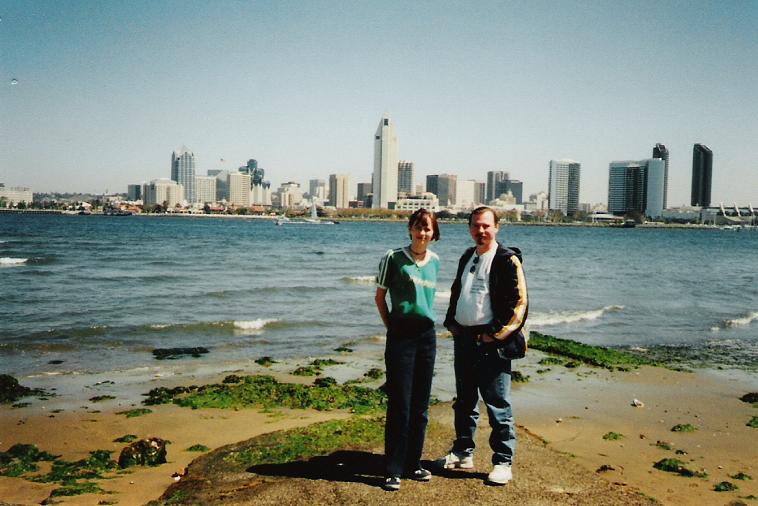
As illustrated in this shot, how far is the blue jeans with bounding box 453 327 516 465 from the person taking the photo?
5.34 m

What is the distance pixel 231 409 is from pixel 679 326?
51.3 feet

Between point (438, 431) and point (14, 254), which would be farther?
point (14, 254)

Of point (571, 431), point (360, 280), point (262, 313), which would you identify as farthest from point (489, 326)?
point (360, 280)

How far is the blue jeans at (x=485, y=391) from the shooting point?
5.34 meters

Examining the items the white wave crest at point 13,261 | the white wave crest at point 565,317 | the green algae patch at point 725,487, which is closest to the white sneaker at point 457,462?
the green algae patch at point 725,487

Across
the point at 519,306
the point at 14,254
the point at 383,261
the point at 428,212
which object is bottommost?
the point at 14,254

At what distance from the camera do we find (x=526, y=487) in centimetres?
525

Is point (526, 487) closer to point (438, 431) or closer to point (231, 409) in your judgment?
point (438, 431)

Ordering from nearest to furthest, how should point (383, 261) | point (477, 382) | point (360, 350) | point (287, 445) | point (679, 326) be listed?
1. point (383, 261)
2. point (477, 382)
3. point (287, 445)
4. point (360, 350)
5. point (679, 326)

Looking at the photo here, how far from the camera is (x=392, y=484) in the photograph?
509 centimetres

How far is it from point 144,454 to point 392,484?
305 centimetres

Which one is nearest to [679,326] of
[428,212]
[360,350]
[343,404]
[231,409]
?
[360,350]

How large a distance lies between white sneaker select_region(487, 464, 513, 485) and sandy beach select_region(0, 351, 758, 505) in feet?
1.57

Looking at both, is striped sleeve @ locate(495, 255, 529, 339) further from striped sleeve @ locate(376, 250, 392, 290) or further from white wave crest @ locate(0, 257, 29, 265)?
white wave crest @ locate(0, 257, 29, 265)
